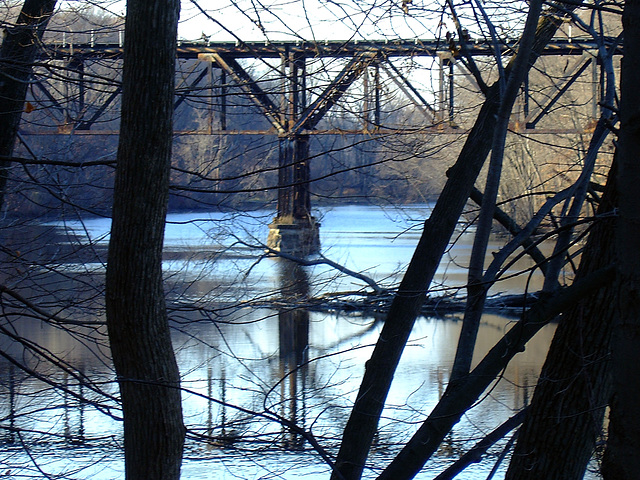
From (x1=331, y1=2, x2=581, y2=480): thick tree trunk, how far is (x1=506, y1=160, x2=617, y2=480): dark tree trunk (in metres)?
0.98

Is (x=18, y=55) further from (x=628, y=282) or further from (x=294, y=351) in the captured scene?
(x=294, y=351)

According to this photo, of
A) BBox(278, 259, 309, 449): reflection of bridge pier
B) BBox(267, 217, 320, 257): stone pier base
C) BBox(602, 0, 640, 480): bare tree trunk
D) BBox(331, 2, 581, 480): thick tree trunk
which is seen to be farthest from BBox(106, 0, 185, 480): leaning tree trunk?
BBox(267, 217, 320, 257): stone pier base

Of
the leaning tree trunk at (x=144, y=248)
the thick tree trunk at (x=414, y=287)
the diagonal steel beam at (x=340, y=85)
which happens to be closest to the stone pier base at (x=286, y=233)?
the diagonal steel beam at (x=340, y=85)

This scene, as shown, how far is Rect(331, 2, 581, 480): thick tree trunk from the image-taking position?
4.85m

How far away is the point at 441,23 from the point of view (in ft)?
15.4

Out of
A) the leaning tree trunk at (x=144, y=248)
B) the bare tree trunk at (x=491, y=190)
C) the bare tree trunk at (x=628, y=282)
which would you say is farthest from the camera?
the bare tree trunk at (x=491, y=190)

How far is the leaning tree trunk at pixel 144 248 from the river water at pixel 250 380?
0.27 metres

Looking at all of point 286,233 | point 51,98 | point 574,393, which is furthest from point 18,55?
point 286,233

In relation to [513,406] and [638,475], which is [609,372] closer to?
[638,475]

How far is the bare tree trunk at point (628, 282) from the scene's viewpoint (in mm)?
2080

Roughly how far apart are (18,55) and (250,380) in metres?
2.86

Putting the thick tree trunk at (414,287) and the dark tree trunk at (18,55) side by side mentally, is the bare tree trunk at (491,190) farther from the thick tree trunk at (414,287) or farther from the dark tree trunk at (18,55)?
the dark tree trunk at (18,55)

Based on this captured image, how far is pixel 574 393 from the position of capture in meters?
4.10

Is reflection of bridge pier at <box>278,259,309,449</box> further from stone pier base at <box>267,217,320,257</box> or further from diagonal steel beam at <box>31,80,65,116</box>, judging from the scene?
diagonal steel beam at <box>31,80,65,116</box>
